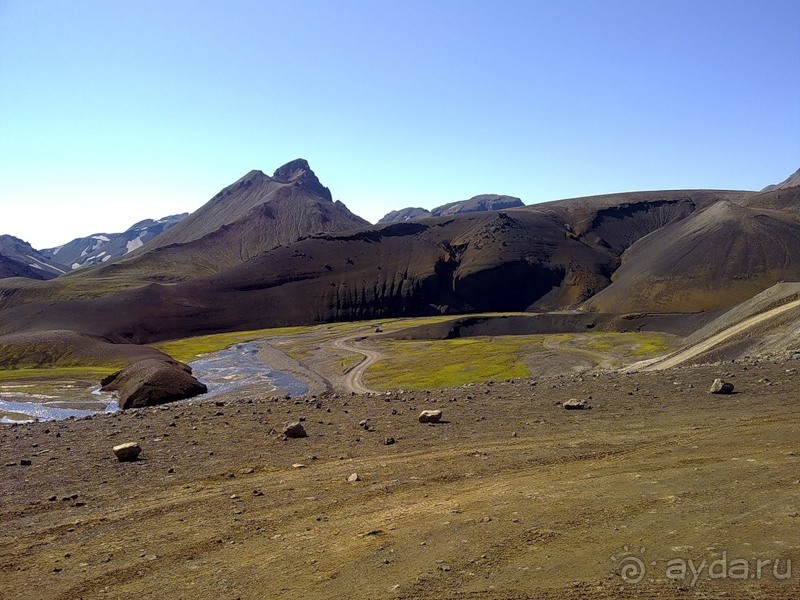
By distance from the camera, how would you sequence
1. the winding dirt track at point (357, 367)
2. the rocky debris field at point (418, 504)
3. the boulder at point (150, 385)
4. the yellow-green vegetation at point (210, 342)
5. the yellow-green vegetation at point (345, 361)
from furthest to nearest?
the yellow-green vegetation at point (210, 342), the yellow-green vegetation at point (345, 361), the winding dirt track at point (357, 367), the boulder at point (150, 385), the rocky debris field at point (418, 504)

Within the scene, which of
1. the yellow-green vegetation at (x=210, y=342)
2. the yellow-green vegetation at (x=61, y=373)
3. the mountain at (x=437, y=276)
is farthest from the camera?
the mountain at (x=437, y=276)

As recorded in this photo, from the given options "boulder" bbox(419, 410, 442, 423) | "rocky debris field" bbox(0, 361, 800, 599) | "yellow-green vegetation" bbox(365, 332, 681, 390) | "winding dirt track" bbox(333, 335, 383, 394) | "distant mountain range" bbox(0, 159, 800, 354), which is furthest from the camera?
"distant mountain range" bbox(0, 159, 800, 354)

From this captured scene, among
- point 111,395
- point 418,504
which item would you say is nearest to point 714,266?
point 111,395

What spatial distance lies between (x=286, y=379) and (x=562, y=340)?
1746 inches

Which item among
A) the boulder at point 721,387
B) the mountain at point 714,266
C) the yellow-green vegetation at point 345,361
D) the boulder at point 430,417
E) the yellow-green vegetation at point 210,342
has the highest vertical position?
the mountain at point 714,266

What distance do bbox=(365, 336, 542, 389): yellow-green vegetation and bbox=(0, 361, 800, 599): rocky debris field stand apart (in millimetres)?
40661

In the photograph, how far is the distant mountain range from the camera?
11375 cm

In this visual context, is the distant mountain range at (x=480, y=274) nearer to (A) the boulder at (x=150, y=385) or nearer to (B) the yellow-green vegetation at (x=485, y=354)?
(B) the yellow-green vegetation at (x=485, y=354)

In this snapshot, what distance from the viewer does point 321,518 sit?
1102cm

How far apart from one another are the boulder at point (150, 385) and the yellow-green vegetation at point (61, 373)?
7150 mm

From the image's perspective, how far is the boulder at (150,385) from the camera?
178ft

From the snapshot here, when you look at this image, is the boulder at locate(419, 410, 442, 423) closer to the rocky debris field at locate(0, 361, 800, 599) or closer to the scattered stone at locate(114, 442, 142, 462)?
the rocky debris field at locate(0, 361, 800, 599)

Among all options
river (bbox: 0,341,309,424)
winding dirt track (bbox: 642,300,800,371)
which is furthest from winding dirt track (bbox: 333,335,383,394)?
winding dirt track (bbox: 642,300,800,371)

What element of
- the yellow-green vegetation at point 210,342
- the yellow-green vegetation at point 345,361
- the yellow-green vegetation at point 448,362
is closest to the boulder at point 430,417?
the yellow-green vegetation at point 448,362
